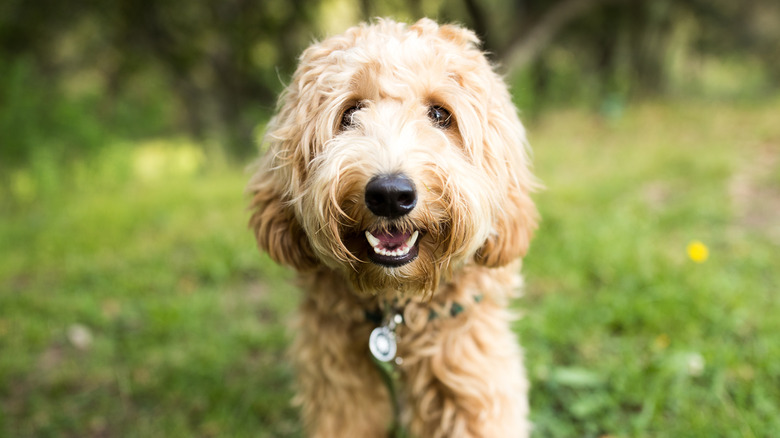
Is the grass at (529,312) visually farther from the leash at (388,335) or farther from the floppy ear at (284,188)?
the floppy ear at (284,188)

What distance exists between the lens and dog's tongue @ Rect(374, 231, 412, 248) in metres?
1.70

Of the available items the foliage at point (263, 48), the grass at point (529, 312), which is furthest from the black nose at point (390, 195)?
the foliage at point (263, 48)

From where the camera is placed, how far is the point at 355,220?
1666 millimetres

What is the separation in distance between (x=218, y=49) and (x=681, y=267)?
895cm

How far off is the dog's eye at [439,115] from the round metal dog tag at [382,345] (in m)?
0.77

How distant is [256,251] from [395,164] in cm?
298

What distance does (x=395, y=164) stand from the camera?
160 centimetres

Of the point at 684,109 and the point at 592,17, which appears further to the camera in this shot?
the point at 592,17

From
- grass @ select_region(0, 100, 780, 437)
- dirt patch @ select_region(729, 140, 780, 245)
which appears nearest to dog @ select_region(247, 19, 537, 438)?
grass @ select_region(0, 100, 780, 437)

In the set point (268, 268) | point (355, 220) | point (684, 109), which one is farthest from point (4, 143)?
point (684, 109)

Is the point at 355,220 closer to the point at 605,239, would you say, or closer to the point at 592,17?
the point at 605,239

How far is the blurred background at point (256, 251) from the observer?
272cm

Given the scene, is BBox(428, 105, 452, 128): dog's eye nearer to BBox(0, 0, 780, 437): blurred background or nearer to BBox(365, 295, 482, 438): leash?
BBox(0, 0, 780, 437): blurred background

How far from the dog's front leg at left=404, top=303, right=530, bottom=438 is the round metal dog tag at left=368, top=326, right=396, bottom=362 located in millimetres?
84
